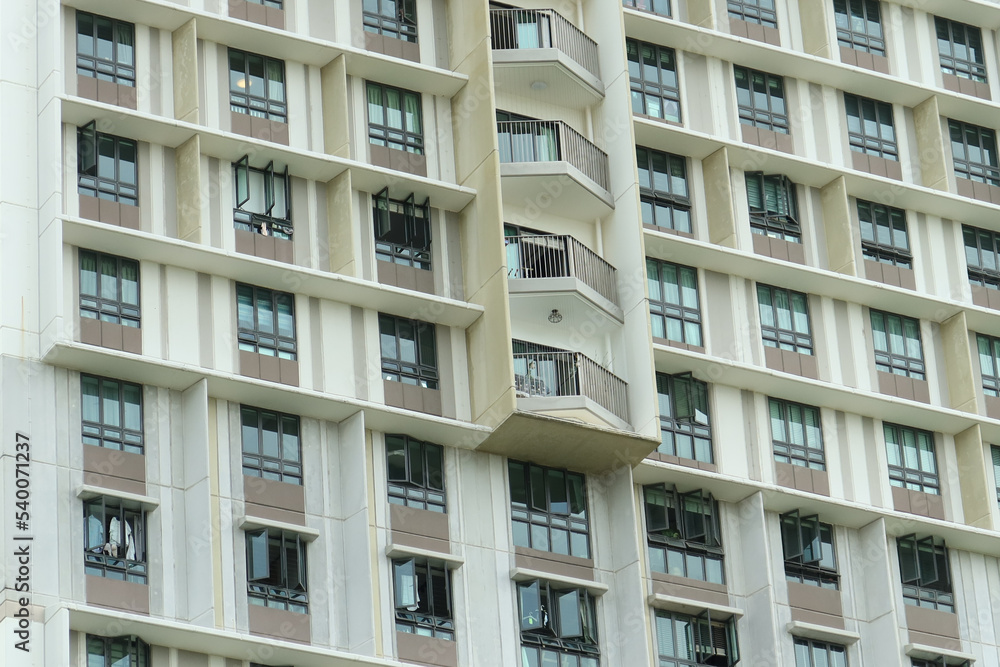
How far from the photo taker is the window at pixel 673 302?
6525cm

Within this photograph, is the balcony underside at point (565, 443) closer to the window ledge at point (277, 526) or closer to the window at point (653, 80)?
the window ledge at point (277, 526)

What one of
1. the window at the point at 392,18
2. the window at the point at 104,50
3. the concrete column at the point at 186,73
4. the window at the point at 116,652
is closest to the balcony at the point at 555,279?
the window at the point at 392,18

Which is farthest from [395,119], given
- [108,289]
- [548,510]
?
[548,510]

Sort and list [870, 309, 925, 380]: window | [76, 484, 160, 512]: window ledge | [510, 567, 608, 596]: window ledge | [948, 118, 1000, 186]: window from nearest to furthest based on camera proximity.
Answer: [76, 484, 160, 512]: window ledge → [510, 567, 608, 596]: window ledge → [870, 309, 925, 380]: window → [948, 118, 1000, 186]: window

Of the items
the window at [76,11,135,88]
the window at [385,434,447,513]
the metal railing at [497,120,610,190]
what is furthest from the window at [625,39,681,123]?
the window at [76,11,135,88]

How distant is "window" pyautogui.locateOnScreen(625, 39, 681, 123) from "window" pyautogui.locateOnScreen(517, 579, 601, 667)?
13.3m

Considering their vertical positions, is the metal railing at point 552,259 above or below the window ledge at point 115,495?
above

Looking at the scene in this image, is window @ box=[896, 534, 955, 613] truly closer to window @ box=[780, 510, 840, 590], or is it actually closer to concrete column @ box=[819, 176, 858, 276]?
window @ box=[780, 510, 840, 590]

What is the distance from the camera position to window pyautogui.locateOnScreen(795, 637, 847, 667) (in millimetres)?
63250

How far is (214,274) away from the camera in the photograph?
60.1m

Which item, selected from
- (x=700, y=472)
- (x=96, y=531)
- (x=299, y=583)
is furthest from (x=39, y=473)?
(x=700, y=472)

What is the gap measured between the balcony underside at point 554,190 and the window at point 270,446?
8634 mm

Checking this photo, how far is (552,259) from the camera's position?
6388cm

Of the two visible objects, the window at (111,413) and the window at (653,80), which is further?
the window at (653,80)
